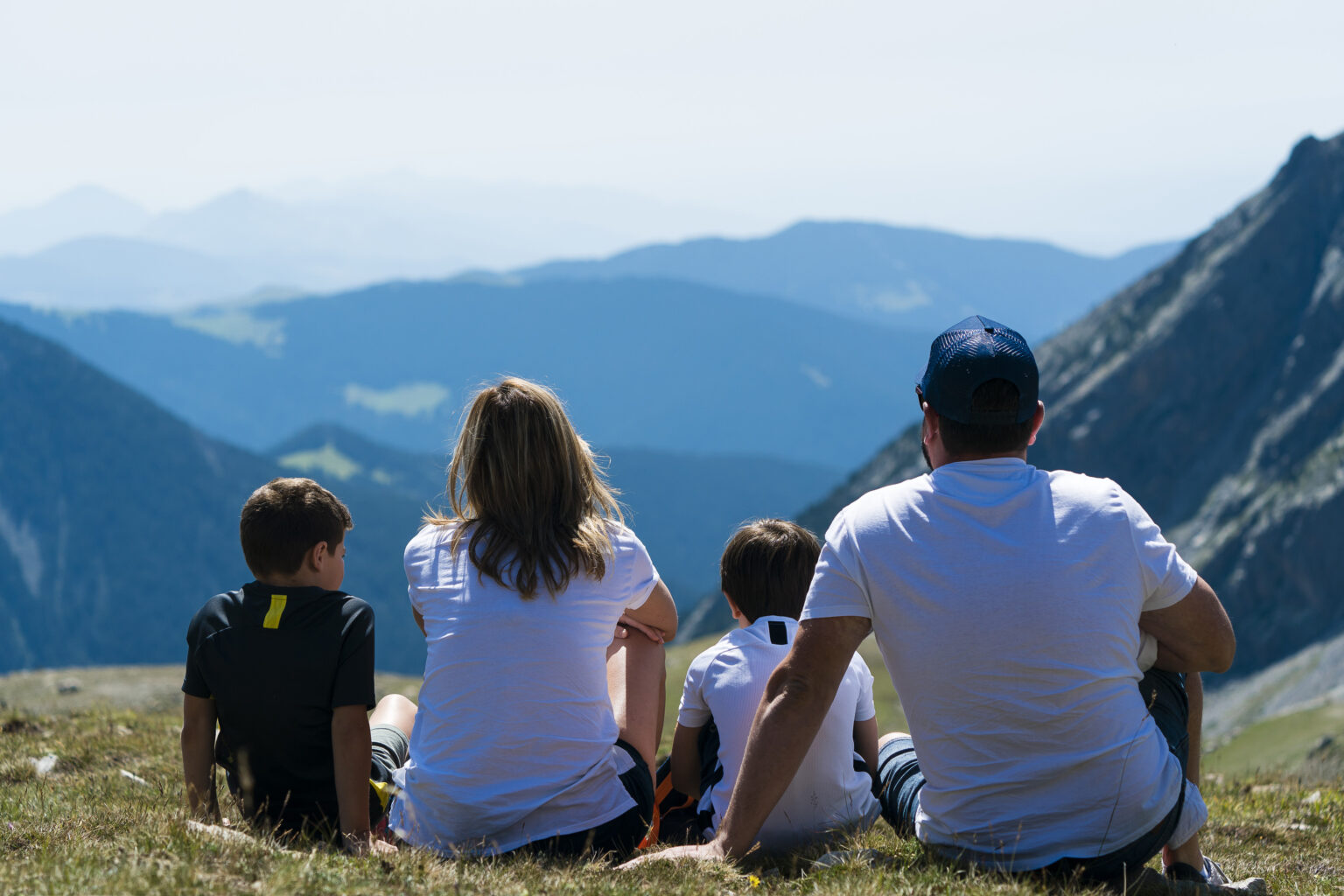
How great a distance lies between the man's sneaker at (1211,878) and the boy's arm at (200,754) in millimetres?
4222

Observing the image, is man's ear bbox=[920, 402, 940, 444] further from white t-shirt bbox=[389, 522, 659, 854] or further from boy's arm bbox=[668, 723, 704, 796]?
boy's arm bbox=[668, 723, 704, 796]

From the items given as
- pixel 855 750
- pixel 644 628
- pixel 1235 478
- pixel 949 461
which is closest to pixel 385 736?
pixel 644 628

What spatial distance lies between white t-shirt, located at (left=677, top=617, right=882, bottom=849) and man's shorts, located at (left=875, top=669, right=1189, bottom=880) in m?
0.16

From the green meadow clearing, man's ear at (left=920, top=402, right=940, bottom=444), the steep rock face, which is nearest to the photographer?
the green meadow clearing

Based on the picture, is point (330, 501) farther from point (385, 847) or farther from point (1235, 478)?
point (1235, 478)

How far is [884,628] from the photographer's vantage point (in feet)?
13.1

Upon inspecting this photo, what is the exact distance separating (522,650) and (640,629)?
3.24 ft

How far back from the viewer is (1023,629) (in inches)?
149

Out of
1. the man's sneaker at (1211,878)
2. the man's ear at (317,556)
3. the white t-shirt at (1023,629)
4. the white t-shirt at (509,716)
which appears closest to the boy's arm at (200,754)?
the man's ear at (317,556)

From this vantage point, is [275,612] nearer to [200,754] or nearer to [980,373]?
[200,754]

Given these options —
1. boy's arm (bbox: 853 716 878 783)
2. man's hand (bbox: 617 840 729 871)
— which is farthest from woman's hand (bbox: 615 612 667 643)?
man's hand (bbox: 617 840 729 871)

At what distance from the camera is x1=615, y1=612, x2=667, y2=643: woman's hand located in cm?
541

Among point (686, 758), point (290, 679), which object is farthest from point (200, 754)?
point (686, 758)

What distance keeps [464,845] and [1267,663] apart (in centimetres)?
10242
